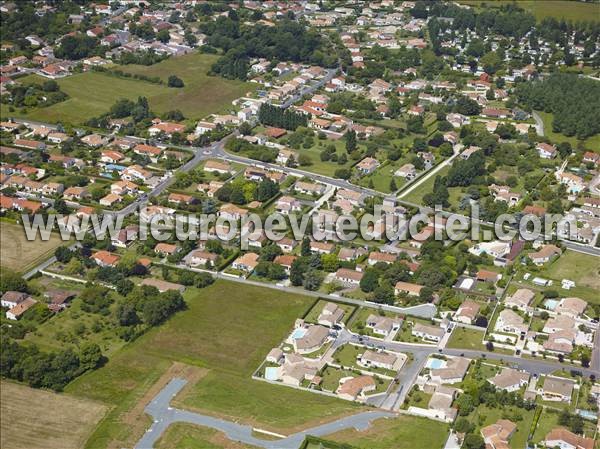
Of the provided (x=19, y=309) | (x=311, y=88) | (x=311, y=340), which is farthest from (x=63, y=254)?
(x=311, y=88)

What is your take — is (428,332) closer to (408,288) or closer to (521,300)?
(408,288)

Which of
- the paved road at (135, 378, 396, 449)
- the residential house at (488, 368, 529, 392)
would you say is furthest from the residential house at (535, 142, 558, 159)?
the paved road at (135, 378, 396, 449)

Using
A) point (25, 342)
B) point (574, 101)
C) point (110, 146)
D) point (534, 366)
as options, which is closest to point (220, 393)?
point (25, 342)

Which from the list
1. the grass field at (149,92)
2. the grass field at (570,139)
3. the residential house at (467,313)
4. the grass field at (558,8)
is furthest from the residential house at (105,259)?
the grass field at (558,8)

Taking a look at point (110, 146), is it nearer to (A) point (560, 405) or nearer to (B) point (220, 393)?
(B) point (220, 393)

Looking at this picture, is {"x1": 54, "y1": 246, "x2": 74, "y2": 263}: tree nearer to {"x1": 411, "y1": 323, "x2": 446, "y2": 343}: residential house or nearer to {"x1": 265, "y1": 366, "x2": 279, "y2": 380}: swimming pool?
{"x1": 265, "y1": 366, "x2": 279, "y2": 380}: swimming pool

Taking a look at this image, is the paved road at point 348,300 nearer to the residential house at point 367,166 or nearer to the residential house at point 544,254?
the residential house at point 544,254
